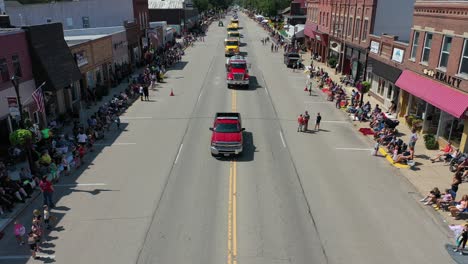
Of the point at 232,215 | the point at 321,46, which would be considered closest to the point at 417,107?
the point at 232,215

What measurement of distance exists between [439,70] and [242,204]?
51.4 feet

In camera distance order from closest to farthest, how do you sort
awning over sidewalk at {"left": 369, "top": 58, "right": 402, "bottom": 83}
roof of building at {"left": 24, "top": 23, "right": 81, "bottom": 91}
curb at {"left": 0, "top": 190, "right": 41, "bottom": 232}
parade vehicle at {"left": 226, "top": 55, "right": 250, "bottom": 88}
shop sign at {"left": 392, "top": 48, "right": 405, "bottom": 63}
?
curb at {"left": 0, "top": 190, "right": 41, "bottom": 232}
roof of building at {"left": 24, "top": 23, "right": 81, "bottom": 91}
shop sign at {"left": 392, "top": 48, "right": 405, "bottom": 63}
awning over sidewalk at {"left": 369, "top": 58, "right": 402, "bottom": 83}
parade vehicle at {"left": 226, "top": 55, "right": 250, "bottom": 88}

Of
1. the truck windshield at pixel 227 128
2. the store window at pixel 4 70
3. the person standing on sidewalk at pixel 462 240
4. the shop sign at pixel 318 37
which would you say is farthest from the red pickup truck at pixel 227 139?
the shop sign at pixel 318 37

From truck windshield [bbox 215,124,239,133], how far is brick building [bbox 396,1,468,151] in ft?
38.8

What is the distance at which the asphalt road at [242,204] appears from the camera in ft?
43.7

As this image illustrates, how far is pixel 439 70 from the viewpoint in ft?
76.8

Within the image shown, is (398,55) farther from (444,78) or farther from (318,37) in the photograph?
(318,37)

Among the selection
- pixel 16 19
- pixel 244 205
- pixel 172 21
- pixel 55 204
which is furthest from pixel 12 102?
pixel 172 21

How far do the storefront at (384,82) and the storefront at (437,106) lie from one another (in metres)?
2.05

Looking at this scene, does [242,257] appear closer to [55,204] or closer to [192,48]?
[55,204]

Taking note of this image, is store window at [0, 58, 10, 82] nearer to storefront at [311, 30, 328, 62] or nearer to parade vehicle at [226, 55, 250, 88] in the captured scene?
parade vehicle at [226, 55, 250, 88]

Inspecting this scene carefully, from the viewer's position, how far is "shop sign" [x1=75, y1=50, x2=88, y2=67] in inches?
1212

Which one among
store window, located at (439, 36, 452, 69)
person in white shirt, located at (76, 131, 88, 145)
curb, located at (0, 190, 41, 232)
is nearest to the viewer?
curb, located at (0, 190, 41, 232)

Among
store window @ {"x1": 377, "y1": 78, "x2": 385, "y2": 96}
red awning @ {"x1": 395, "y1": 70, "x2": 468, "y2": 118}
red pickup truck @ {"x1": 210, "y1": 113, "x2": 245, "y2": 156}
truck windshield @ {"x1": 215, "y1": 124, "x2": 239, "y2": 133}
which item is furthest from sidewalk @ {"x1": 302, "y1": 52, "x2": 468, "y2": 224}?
store window @ {"x1": 377, "y1": 78, "x2": 385, "y2": 96}
